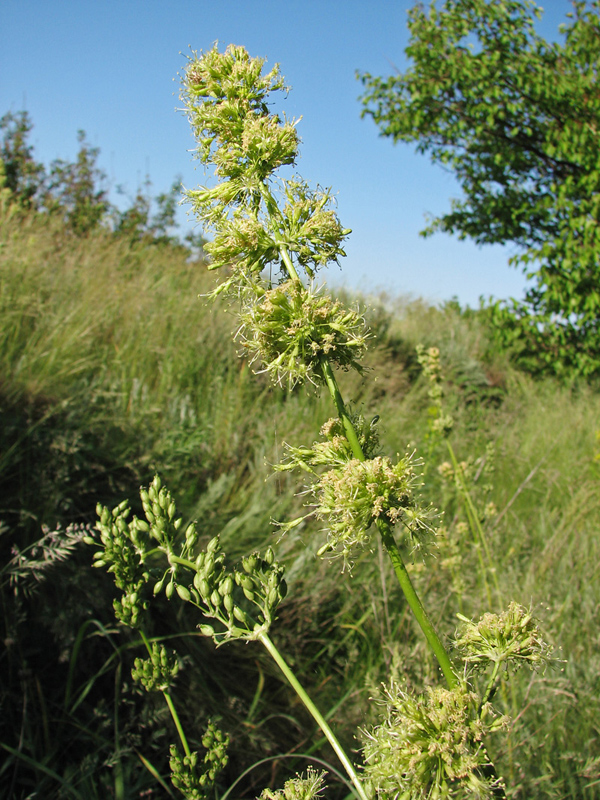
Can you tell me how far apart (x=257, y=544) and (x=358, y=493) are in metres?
2.41

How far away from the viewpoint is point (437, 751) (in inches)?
39.8

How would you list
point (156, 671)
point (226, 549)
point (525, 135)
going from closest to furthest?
point (156, 671) → point (226, 549) → point (525, 135)

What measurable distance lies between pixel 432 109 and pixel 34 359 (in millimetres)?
8081

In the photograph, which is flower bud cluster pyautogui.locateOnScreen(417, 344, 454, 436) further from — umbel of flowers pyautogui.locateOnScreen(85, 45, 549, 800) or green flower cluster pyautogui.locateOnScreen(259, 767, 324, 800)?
green flower cluster pyautogui.locateOnScreen(259, 767, 324, 800)

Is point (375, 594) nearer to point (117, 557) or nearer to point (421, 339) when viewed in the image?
point (117, 557)

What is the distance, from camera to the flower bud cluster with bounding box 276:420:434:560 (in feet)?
3.71

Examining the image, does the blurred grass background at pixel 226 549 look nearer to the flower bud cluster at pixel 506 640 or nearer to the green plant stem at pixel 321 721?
the flower bud cluster at pixel 506 640

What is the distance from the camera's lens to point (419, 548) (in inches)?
52.4

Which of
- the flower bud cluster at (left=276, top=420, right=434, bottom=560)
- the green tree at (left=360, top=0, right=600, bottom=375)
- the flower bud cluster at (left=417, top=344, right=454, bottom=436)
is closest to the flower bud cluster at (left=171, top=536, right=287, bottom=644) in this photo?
the flower bud cluster at (left=276, top=420, right=434, bottom=560)

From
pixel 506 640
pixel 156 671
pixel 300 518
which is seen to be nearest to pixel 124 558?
pixel 156 671

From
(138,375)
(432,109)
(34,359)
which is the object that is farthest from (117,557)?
(432,109)

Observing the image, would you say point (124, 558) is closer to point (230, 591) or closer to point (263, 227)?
point (230, 591)

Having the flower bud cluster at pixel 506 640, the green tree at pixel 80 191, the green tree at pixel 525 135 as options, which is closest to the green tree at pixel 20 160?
the green tree at pixel 80 191

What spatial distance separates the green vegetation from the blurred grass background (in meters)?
0.02
